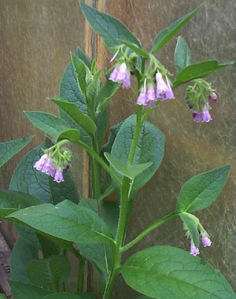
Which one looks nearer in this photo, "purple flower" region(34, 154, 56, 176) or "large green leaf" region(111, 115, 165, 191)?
"purple flower" region(34, 154, 56, 176)

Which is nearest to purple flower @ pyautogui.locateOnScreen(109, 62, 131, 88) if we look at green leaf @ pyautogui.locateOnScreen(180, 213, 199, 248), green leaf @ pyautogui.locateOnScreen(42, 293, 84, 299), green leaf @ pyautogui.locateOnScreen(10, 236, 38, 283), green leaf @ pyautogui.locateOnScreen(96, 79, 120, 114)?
green leaf @ pyautogui.locateOnScreen(96, 79, 120, 114)

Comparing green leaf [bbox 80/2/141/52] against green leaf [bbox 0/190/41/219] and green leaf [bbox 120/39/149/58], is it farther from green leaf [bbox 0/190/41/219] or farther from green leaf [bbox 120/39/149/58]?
green leaf [bbox 0/190/41/219]

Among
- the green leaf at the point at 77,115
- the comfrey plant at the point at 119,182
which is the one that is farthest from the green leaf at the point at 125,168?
the green leaf at the point at 77,115

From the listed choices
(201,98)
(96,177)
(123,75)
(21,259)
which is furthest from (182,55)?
(21,259)

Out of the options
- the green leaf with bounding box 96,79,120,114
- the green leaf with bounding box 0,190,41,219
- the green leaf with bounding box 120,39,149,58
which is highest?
the green leaf with bounding box 120,39,149,58

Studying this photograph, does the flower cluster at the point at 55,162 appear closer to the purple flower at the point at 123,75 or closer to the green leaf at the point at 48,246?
the purple flower at the point at 123,75

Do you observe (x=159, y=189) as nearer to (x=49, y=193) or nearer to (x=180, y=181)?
(x=180, y=181)

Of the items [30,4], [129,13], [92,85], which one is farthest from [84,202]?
[30,4]
